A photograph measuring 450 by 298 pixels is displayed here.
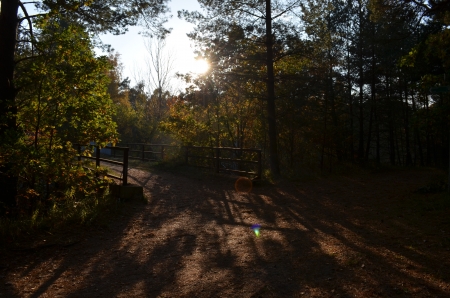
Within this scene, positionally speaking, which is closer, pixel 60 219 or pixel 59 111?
pixel 60 219

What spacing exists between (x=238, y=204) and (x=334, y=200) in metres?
2.67

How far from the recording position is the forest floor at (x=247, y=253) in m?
4.72

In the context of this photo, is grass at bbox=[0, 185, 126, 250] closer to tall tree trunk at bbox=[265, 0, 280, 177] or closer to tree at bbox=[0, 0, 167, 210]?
tree at bbox=[0, 0, 167, 210]

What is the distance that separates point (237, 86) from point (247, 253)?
1162cm

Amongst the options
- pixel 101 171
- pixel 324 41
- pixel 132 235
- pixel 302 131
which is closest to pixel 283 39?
pixel 324 41

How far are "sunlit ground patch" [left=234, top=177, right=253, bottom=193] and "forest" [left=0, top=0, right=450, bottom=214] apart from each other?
6.74 feet

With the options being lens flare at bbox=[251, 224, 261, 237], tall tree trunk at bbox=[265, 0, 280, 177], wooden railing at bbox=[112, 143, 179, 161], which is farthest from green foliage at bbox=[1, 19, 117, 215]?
wooden railing at bbox=[112, 143, 179, 161]

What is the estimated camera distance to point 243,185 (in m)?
14.0

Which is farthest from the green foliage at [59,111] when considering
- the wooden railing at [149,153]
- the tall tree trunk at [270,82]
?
the wooden railing at [149,153]

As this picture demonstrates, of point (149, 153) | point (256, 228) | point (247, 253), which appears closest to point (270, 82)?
point (256, 228)

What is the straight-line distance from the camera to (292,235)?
7164 millimetres

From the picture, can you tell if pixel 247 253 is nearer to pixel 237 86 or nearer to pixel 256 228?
pixel 256 228

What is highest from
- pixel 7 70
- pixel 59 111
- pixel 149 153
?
pixel 7 70

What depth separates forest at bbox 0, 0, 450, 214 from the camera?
7.86 metres
